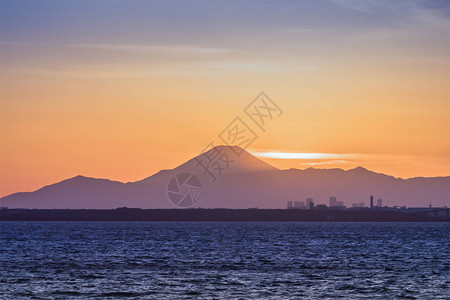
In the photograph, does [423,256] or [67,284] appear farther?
[423,256]

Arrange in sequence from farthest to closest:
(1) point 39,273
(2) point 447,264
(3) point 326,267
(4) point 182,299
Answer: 1. (2) point 447,264
2. (3) point 326,267
3. (1) point 39,273
4. (4) point 182,299

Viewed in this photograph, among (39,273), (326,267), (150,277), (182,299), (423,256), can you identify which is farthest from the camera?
(423,256)

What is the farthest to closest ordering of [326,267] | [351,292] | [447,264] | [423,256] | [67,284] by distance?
[423,256], [447,264], [326,267], [67,284], [351,292]

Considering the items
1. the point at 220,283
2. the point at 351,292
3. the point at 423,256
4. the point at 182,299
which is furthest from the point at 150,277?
the point at 423,256

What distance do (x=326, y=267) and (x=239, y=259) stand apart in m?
12.3

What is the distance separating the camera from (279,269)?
67.1 m

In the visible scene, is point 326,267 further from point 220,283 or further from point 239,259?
point 220,283

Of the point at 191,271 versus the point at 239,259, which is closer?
the point at 191,271

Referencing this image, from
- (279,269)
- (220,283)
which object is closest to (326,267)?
(279,269)

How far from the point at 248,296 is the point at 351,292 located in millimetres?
7783

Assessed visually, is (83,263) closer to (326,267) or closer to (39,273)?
(39,273)

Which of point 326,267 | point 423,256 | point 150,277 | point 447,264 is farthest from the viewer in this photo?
point 423,256

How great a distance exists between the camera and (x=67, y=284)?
180ft

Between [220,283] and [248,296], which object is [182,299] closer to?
[248,296]
